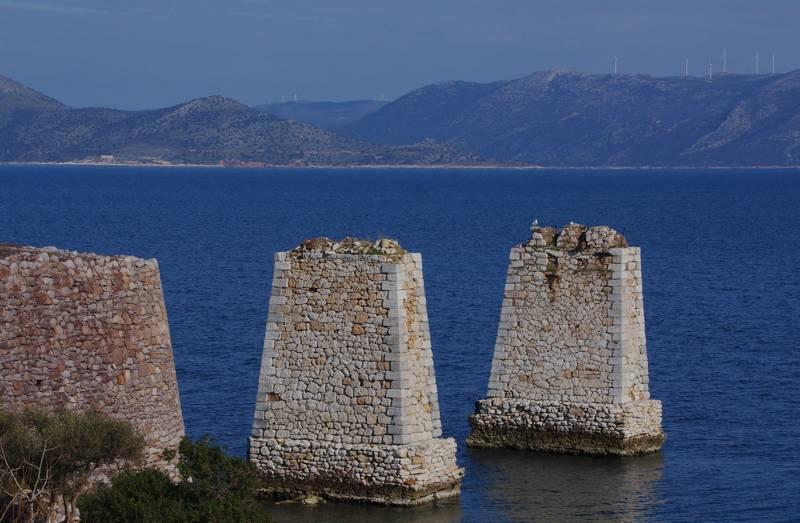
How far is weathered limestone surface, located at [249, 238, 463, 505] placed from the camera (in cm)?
2445

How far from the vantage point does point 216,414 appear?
109ft

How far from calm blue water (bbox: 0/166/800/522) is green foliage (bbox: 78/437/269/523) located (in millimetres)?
3845

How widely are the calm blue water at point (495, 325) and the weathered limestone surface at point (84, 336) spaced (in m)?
5.54

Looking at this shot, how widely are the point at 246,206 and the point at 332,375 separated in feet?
409

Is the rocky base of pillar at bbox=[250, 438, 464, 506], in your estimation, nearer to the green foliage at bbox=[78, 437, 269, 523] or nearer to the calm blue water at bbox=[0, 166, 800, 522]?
the calm blue water at bbox=[0, 166, 800, 522]

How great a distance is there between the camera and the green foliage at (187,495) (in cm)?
1858

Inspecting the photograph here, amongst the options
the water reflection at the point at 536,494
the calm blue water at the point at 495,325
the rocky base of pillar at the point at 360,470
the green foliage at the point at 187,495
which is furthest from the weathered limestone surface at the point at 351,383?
the green foliage at the point at 187,495

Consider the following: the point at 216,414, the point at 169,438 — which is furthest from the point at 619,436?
the point at 169,438

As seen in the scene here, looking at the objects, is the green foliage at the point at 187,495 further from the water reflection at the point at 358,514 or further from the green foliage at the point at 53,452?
the water reflection at the point at 358,514

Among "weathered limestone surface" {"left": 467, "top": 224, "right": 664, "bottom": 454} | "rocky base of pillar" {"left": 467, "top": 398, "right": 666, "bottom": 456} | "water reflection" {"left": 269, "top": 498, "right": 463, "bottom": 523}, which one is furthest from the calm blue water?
"weathered limestone surface" {"left": 467, "top": 224, "right": 664, "bottom": 454}

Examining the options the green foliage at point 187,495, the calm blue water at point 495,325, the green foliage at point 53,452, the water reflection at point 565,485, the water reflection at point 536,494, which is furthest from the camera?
the calm blue water at point 495,325

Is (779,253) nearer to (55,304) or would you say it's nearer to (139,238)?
(139,238)

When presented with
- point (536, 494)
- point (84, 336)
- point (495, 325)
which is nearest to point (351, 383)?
point (536, 494)

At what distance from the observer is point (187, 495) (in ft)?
65.3
